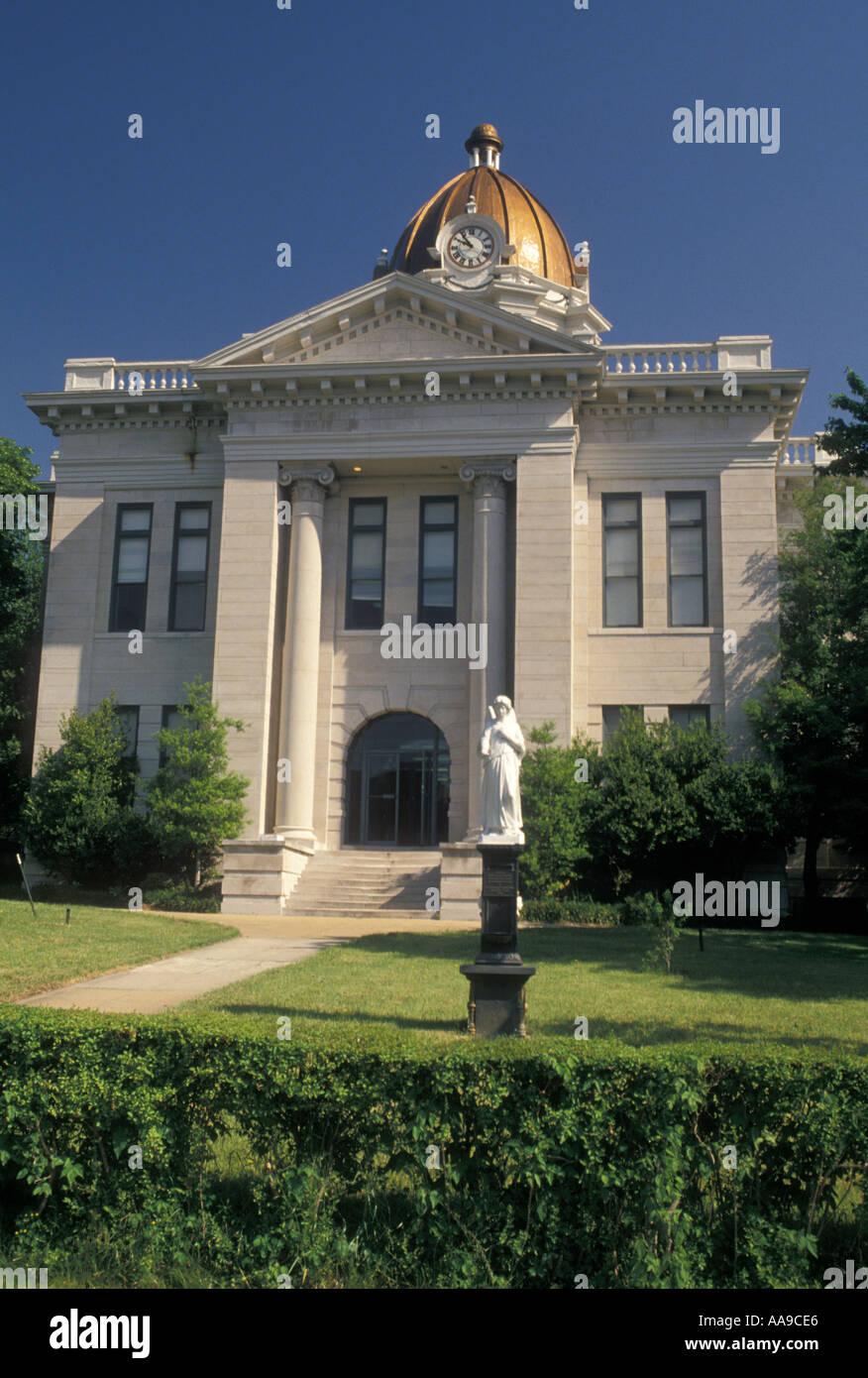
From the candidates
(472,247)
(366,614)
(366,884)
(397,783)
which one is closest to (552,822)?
(366,884)

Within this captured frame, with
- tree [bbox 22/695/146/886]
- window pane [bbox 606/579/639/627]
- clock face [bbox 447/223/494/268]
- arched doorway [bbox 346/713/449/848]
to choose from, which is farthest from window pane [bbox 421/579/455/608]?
clock face [bbox 447/223/494/268]

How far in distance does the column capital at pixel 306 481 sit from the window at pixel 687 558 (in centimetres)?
978

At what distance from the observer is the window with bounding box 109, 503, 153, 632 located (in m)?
34.2

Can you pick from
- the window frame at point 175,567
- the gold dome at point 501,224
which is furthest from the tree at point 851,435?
the gold dome at point 501,224

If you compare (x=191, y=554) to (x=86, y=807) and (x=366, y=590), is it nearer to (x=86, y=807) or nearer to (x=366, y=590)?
(x=366, y=590)

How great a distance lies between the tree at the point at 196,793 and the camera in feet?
94.1

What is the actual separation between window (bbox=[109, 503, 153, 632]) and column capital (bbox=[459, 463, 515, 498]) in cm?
991

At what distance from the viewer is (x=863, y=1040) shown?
11.7 m

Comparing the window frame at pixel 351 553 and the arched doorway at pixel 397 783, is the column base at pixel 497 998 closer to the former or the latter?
the arched doorway at pixel 397 783

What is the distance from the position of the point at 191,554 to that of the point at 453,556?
7.83 metres

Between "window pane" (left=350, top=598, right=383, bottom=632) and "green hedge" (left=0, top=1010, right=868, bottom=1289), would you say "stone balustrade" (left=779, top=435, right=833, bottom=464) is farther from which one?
"green hedge" (left=0, top=1010, right=868, bottom=1289)

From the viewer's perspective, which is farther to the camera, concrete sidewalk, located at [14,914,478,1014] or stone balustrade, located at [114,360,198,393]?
stone balustrade, located at [114,360,198,393]

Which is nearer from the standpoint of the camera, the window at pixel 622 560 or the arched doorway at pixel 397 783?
the arched doorway at pixel 397 783

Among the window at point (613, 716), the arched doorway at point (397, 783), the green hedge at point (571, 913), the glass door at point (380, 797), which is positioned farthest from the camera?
the glass door at point (380, 797)
